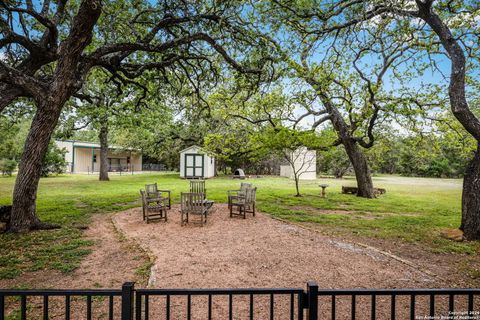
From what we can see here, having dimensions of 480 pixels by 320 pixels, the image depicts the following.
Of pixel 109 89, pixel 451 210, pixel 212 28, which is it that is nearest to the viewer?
pixel 212 28

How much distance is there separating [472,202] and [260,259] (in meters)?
5.42

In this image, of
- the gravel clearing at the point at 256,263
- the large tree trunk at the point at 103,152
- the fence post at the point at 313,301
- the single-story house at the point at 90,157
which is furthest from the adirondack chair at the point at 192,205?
the single-story house at the point at 90,157

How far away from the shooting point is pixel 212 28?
27.3 feet

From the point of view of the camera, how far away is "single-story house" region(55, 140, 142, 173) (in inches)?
1257

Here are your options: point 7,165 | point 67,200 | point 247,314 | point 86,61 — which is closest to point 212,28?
point 86,61

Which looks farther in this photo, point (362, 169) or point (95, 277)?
point (362, 169)

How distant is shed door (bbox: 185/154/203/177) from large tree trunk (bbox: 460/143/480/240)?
2137cm

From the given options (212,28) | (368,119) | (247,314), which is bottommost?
(247,314)

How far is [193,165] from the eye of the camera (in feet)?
84.8

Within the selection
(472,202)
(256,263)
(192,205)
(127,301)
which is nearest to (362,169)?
(472,202)

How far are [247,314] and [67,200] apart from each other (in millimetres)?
11316

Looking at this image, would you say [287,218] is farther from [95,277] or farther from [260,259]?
[95,277]

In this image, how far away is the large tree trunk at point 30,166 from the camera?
6.51 m

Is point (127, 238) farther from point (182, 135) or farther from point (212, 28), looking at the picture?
point (182, 135)
